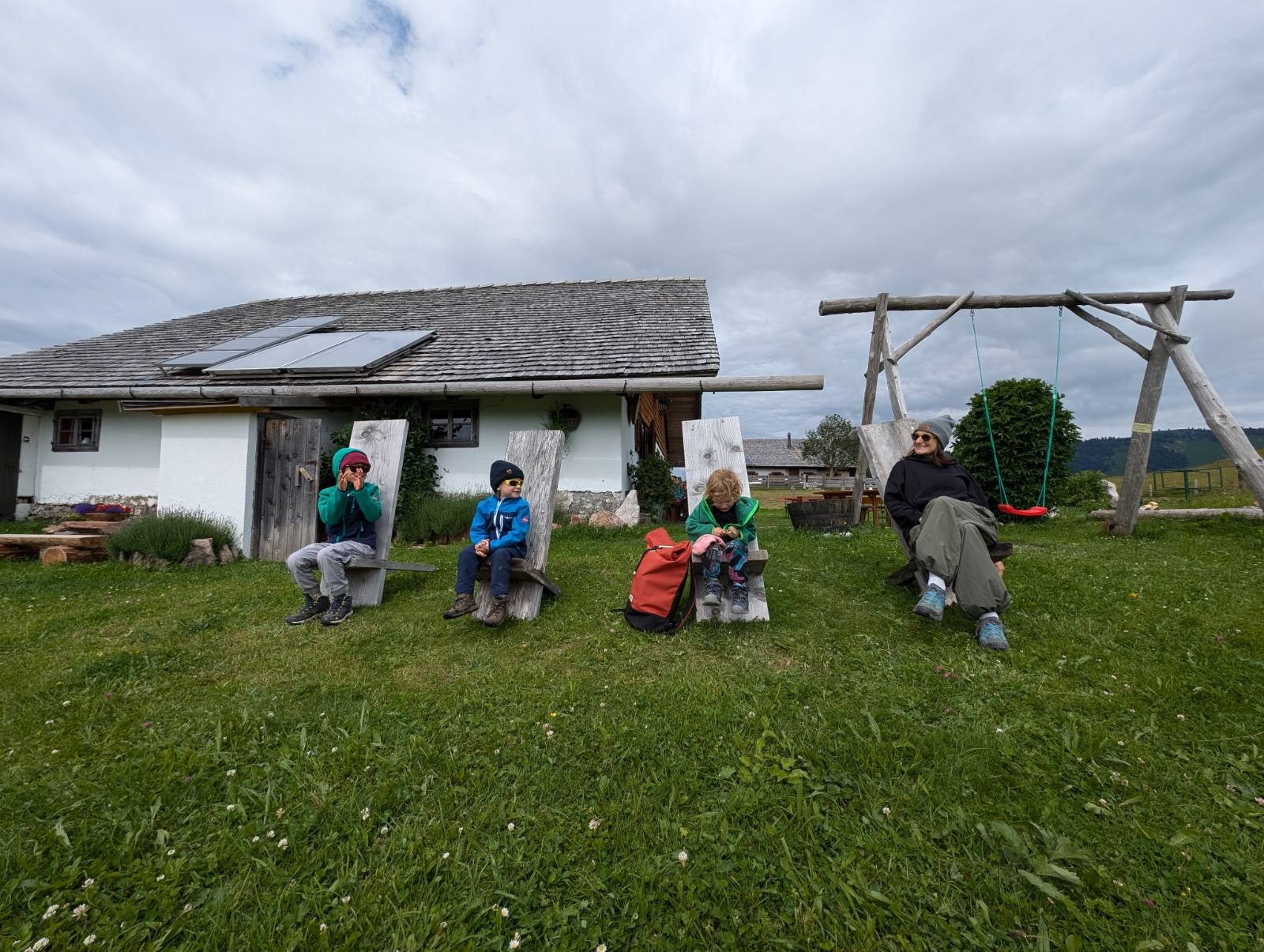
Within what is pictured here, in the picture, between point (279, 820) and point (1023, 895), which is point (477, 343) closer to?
point (279, 820)

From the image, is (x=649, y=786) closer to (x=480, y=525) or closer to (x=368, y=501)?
(x=480, y=525)

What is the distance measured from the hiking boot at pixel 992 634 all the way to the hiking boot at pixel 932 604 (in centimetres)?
30

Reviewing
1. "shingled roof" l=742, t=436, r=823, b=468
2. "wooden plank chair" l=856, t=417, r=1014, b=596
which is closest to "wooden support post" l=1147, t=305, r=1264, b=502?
"wooden plank chair" l=856, t=417, r=1014, b=596

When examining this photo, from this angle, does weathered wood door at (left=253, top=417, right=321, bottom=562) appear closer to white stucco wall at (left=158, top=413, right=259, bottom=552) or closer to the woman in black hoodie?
white stucco wall at (left=158, top=413, right=259, bottom=552)

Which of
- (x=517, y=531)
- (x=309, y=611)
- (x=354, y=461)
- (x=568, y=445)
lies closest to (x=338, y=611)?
(x=309, y=611)

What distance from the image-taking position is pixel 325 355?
32.4 feet

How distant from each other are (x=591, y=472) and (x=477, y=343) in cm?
371

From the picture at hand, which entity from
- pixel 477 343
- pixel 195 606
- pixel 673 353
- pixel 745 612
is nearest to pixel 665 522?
pixel 673 353

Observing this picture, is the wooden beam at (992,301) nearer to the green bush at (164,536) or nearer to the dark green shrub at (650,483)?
the dark green shrub at (650,483)

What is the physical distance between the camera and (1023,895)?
5.40 ft

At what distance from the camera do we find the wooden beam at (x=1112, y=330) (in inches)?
278

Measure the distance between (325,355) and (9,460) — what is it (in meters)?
6.30

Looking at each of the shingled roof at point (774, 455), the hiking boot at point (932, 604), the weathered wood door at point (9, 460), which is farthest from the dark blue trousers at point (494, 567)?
the shingled roof at point (774, 455)

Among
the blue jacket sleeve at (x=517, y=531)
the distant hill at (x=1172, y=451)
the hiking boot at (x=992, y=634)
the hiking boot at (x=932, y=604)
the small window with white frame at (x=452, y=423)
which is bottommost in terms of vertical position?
the hiking boot at (x=992, y=634)
